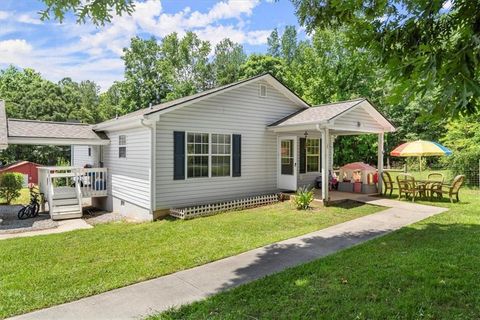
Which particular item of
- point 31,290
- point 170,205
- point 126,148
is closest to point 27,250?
point 31,290

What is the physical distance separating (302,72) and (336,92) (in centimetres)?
393

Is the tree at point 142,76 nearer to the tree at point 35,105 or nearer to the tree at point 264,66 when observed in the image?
the tree at point 35,105

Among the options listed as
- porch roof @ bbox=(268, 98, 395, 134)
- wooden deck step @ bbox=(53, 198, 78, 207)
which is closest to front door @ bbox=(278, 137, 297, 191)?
porch roof @ bbox=(268, 98, 395, 134)

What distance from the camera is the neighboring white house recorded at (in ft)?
33.8

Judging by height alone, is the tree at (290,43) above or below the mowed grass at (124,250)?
above

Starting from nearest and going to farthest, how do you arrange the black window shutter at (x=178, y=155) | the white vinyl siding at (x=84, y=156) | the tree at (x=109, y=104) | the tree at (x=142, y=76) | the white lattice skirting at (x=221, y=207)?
the white lattice skirting at (x=221, y=207) → the black window shutter at (x=178, y=155) → the white vinyl siding at (x=84, y=156) → the tree at (x=142, y=76) → the tree at (x=109, y=104)

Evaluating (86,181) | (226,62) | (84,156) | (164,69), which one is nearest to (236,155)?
(86,181)

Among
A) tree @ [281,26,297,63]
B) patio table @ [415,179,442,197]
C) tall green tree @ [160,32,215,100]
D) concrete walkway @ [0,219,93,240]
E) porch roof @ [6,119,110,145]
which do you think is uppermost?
tree @ [281,26,297,63]

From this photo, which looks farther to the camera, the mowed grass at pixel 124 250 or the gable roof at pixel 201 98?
the gable roof at pixel 201 98

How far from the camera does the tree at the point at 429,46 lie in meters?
2.27

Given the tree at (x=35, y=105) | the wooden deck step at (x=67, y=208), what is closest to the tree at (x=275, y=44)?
the tree at (x=35, y=105)

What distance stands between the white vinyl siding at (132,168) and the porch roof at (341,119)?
5041 mm

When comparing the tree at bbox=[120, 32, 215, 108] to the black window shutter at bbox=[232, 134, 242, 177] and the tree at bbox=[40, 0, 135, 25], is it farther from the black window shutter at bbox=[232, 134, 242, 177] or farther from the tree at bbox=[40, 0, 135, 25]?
the tree at bbox=[40, 0, 135, 25]

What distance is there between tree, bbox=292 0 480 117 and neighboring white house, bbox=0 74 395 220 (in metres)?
7.36
